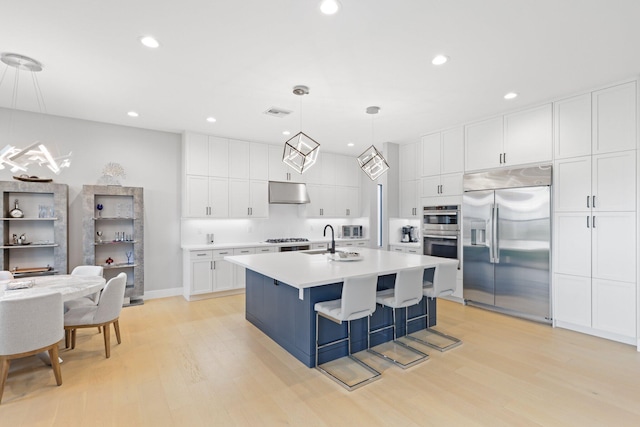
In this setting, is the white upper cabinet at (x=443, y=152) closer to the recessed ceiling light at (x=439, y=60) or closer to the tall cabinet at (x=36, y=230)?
the recessed ceiling light at (x=439, y=60)

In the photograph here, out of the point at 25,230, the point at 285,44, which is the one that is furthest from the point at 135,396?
the point at 25,230

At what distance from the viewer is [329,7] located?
2.22 m

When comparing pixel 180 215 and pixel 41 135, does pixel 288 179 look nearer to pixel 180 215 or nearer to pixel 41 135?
pixel 180 215

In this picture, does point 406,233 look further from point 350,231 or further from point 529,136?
point 529,136

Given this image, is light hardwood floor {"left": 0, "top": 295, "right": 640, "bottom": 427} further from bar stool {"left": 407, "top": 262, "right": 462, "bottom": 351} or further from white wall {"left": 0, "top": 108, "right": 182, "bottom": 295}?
white wall {"left": 0, "top": 108, "right": 182, "bottom": 295}

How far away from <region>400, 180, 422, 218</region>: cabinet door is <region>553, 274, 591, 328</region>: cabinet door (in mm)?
2657

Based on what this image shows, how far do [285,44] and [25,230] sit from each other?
4.67 metres

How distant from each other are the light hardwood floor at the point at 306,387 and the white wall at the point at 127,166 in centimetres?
188

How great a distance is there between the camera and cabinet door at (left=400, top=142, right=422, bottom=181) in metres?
6.42

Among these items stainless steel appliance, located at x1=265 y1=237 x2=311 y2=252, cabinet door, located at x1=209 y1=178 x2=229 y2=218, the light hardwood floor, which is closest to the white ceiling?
cabinet door, located at x1=209 y1=178 x2=229 y2=218

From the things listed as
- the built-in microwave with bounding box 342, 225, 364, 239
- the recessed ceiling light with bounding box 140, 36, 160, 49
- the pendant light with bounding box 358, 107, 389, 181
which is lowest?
the built-in microwave with bounding box 342, 225, 364, 239

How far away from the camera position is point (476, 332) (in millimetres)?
3904

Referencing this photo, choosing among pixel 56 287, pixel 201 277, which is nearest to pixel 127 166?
pixel 201 277

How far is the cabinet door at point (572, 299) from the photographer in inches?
150
